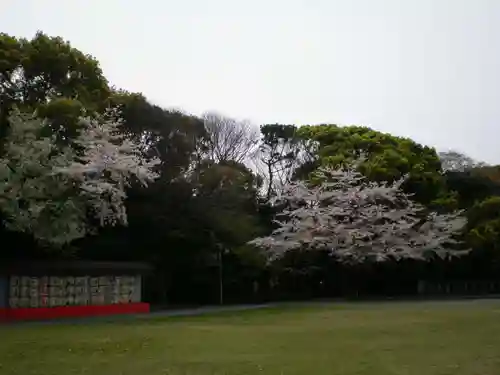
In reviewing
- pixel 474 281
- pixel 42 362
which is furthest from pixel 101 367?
pixel 474 281

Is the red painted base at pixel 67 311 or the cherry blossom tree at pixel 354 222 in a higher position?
the cherry blossom tree at pixel 354 222

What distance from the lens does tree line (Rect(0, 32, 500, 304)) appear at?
2095 centimetres

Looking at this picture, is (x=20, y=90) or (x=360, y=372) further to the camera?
(x=20, y=90)

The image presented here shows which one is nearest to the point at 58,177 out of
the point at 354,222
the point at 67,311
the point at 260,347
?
the point at 67,311

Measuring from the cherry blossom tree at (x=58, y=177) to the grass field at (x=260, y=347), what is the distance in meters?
3.44

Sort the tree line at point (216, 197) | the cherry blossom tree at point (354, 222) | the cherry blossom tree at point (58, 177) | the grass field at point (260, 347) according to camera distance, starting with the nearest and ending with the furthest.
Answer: the grass field at point (260, 347), the cherry blossom tree at point (58, 177), the tree line at point (216, 197), the cherry blossom tree at point (354, 222)

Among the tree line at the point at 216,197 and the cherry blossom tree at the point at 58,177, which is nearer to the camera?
the cherry blossom tree at the point at 58,177

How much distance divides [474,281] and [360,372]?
114ft

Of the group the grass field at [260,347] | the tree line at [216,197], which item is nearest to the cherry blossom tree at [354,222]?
the tree line at [216,197]

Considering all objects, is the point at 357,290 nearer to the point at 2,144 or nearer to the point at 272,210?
the point at 272,210

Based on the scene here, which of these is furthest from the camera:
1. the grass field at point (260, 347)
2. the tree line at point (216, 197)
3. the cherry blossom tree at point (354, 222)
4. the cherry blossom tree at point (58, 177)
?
the cherry blossom tree at point (354, 222)

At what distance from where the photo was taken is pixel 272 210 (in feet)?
126

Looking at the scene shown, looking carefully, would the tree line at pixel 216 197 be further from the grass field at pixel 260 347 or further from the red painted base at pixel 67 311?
the grass field at pixel 260 347

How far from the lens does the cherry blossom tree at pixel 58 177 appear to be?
20031mm
